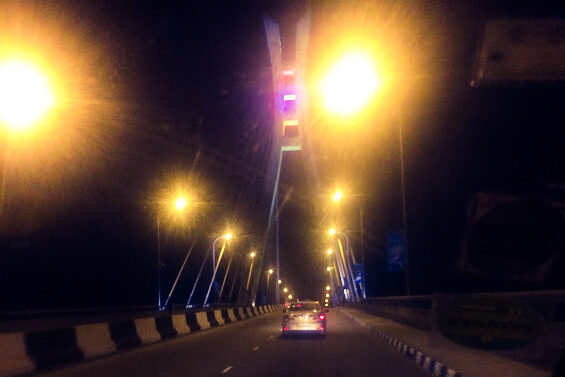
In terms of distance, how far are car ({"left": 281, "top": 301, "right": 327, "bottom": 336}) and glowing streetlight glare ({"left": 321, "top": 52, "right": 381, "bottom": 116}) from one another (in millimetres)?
13596

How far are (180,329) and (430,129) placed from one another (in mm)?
20972

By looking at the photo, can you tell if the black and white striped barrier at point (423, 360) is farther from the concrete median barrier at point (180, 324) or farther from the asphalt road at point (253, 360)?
the concrete median barrier at point (180, 324)

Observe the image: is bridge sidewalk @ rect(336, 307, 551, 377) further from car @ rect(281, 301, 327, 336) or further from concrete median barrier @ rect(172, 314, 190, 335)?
concrete median barrier @ rect(172, 314, 190, 335)

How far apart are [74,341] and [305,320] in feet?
36.2

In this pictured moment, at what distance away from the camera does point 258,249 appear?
346ft

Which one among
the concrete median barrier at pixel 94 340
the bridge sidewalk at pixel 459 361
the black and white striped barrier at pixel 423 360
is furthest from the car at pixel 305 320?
the concrete median barrier at pixel 94 340

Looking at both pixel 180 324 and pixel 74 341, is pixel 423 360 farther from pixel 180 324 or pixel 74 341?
pixel 180 324

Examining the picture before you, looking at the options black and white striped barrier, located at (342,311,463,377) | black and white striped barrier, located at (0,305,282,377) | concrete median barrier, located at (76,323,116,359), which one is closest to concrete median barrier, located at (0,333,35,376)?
black and white striped barrier, located at (0,305,282,377)

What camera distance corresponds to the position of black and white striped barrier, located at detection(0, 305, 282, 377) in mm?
14734

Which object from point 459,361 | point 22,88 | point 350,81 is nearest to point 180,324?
point 22,88

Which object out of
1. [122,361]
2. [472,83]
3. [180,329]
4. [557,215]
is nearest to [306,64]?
[180,329]

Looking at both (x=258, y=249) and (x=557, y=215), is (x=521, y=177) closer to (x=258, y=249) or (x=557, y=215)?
(x=557, y=215)

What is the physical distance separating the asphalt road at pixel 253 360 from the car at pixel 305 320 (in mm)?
2376

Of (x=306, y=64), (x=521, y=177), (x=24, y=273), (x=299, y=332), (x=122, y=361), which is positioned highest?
(x=306, y=64)
